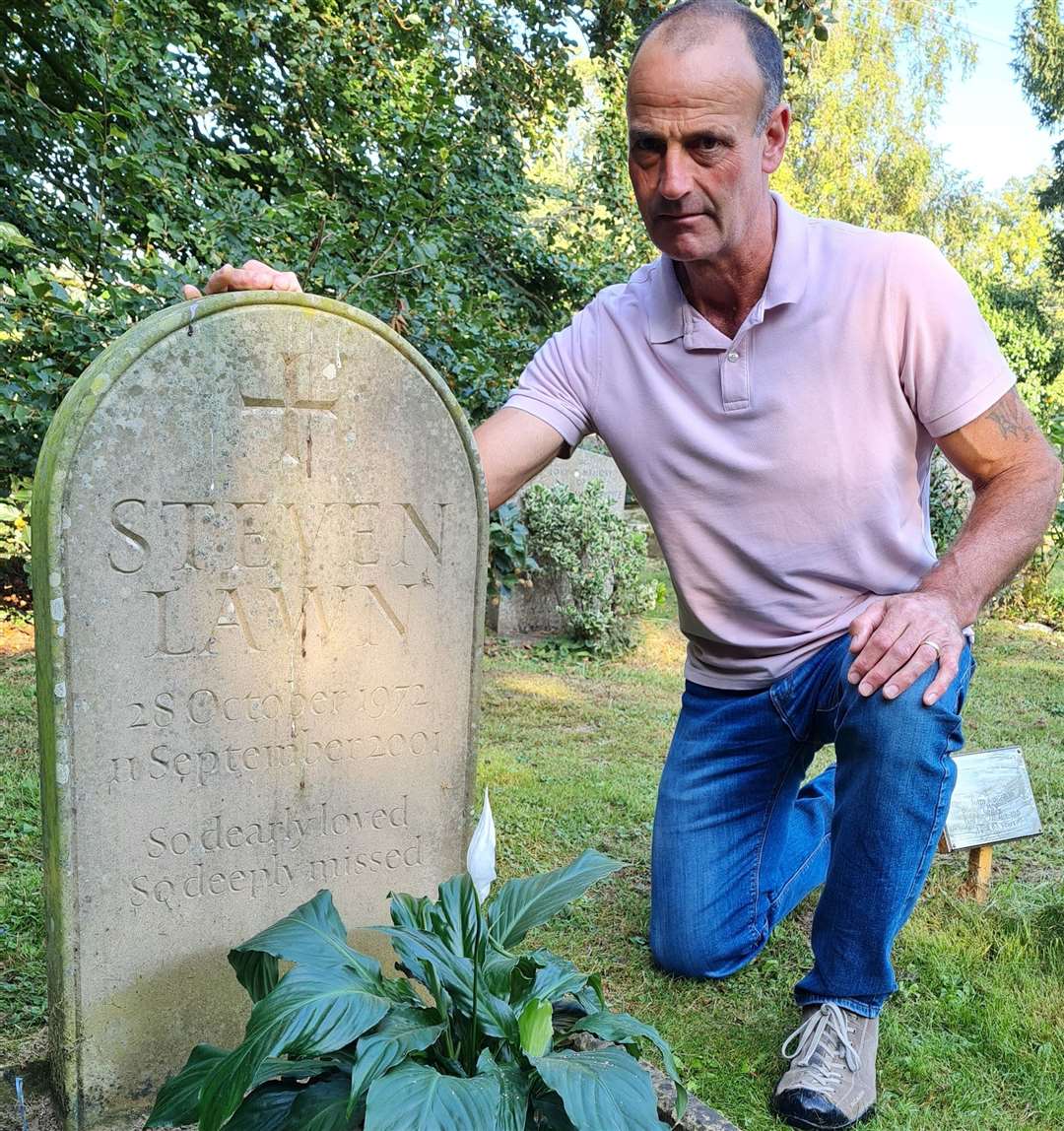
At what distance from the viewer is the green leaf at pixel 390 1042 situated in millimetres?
1548

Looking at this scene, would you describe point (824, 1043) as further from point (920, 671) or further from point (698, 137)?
point (698, 137)

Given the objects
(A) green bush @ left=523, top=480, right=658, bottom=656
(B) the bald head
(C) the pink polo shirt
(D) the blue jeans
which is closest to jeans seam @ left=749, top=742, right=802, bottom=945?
(D) the blue jeans

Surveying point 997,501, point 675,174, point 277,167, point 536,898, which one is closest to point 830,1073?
point 536,898

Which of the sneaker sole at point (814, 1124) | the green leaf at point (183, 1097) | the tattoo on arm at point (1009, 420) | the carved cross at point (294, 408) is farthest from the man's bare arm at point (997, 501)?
the green leaf at point (183, 1097)

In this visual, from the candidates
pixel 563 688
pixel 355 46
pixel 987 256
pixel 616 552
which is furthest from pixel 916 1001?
pixel 987 256

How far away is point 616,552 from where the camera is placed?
7.11 meters

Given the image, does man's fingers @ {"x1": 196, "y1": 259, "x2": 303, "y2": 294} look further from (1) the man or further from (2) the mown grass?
(2) the mown grass

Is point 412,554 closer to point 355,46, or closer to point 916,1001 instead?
point 916,1001

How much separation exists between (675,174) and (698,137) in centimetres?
9

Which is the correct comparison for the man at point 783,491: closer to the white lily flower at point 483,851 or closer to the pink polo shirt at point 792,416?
the pink polo shirt at point 792,416

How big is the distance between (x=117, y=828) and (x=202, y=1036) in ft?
1.58

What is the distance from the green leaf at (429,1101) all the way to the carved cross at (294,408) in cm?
108

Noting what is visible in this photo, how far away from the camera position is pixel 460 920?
193 cm

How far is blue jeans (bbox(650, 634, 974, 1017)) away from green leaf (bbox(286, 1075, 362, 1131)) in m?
1.18
